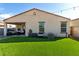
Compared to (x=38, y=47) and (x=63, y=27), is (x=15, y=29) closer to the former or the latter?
(x=38, y=47)

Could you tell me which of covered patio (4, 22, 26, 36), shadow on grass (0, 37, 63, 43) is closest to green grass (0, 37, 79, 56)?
shadow on grass (0, 37, 63, 43)

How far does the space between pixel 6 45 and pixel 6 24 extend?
4.07 feet

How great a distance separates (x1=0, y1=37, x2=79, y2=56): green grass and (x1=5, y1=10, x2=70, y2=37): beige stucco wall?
0.56 m

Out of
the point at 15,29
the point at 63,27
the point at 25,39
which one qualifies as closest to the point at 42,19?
the point at 63,27

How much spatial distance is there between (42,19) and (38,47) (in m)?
1.93

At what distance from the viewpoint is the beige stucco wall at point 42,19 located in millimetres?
8078

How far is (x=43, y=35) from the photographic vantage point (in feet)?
25.2

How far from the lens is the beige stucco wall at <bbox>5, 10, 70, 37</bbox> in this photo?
8078mm

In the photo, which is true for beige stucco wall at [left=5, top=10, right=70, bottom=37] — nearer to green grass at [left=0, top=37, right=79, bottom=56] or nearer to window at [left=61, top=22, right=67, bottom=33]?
window at [left=61, top=22, right=67, bottom=33]

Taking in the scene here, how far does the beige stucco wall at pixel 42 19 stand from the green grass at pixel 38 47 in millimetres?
555

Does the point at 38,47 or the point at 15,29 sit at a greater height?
the point at 15,29

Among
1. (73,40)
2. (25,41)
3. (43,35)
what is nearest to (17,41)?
(25,41)

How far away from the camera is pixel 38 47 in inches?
268

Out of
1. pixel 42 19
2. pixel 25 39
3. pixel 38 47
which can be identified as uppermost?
pixel 42 19
